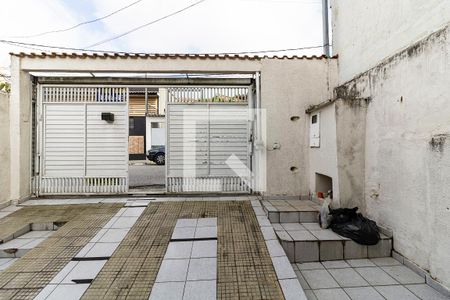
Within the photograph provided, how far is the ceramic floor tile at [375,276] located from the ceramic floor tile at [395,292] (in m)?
0.11

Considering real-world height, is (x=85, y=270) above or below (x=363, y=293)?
above

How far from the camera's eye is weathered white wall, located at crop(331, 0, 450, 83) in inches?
132

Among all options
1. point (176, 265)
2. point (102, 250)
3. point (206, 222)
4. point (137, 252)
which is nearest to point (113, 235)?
point (102, 250)

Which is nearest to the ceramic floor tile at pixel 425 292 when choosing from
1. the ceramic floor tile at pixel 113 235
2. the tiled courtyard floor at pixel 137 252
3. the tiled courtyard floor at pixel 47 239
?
the tiled courtyard floor at pixel 137 252

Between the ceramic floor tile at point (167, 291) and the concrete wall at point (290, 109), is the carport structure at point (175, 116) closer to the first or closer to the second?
the concrete wall at point (290, 109)

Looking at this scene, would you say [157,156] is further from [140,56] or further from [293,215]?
[293,215]

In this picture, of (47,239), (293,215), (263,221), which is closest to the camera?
(47,239)

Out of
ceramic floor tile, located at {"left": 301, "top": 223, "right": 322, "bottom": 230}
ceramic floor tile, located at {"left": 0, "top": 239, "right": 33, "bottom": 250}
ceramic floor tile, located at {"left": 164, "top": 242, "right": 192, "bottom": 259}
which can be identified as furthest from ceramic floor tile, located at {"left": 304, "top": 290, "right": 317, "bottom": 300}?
ceramic floor tile, located at {"left": 0, "top": 239, "right": 33, "bottom": 250}

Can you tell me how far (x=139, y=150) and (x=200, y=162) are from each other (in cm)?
1402

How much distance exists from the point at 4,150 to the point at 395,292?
8022 mm

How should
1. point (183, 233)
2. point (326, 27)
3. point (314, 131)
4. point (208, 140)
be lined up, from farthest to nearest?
point (326, 27) → point (208, 140) → point (314, 131) → point (183, 233)

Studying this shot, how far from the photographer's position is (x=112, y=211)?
5242 mm

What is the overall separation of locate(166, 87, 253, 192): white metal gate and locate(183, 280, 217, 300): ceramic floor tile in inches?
149

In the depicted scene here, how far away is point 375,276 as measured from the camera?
11.0 ft
